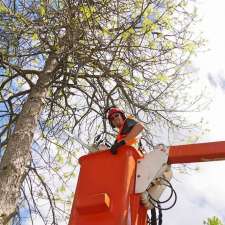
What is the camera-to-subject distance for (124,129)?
388 centimetres

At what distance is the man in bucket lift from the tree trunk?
5.11 feet

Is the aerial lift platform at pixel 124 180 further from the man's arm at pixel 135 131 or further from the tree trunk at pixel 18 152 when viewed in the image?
the tree trunk at pixel 18 152

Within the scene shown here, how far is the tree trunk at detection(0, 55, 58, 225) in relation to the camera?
192 inches

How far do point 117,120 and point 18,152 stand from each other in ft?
5.48

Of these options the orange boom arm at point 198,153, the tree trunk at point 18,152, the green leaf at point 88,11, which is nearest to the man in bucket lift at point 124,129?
the orange boom arm at point 198,153

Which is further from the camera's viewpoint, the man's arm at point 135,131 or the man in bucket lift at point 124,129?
the man's arm at point 135,131

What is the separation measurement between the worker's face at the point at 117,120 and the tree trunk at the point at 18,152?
1.56 metres

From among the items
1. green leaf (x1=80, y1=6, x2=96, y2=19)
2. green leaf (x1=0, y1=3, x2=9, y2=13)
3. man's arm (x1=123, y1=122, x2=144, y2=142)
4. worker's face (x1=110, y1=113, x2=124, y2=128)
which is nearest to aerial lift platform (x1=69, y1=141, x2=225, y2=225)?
man's arm (x1=123, y1=122, x2=144, y2=142)

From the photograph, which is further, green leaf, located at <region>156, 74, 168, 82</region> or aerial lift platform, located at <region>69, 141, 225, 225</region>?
green leaf, located at <region>156, 74, 168, 82</region>

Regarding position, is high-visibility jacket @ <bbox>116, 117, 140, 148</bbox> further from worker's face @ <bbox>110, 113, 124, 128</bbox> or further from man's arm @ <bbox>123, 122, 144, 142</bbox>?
worker's face @ <bbox>110, 113, 124, 128</bbox>

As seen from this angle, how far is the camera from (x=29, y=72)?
6.67 meters

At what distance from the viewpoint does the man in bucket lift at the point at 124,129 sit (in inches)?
131

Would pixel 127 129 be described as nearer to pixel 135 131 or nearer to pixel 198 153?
pixel 135 131

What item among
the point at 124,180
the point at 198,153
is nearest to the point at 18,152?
the point at 124,180
